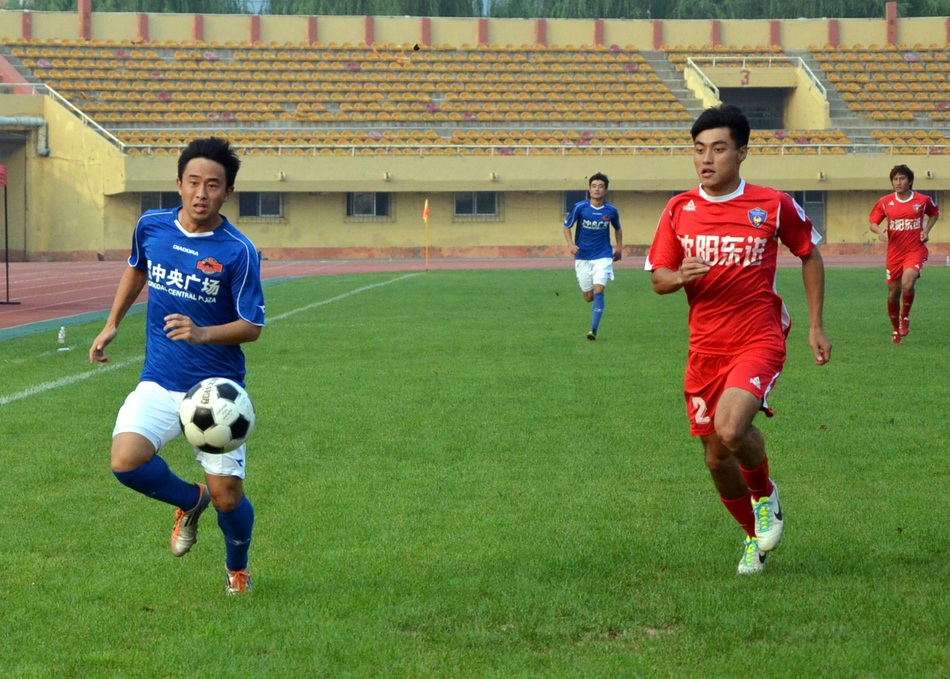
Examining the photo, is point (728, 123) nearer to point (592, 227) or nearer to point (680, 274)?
point (680, 274)

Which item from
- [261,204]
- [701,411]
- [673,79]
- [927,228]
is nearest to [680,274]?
[701,411]

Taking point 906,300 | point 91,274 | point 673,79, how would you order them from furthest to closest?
point 673,79 → point 91,274 → point 906,300

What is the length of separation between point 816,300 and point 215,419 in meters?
2.68

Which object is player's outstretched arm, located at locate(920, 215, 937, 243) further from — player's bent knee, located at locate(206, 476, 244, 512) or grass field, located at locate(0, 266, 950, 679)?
player's bent knee, located at locate(206, 476, 244, 512)

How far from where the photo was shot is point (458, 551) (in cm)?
607

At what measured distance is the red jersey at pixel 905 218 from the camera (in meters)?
16.0

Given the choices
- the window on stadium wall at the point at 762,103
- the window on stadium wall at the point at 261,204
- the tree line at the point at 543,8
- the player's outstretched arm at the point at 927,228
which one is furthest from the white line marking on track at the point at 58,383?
the tree line at the point at 543,8

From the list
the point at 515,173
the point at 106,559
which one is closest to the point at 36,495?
the point at 106,559

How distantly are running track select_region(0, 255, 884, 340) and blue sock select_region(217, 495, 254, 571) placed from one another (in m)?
12.6

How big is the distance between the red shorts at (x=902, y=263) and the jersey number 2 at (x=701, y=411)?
10.9 m

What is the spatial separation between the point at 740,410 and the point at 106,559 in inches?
114

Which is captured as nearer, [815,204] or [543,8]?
[815,204]

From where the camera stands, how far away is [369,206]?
46.2 meters

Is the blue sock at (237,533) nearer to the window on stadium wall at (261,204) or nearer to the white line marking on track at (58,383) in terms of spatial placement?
the white line marking on track at (58,383)
